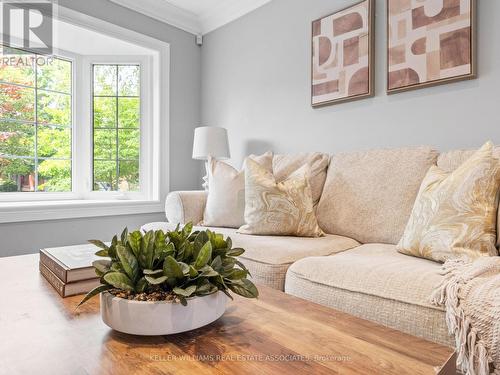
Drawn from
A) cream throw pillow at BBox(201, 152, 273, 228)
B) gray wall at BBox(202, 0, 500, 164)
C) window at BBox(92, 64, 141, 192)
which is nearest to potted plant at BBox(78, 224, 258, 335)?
cream throw pillow at BBox(201, 152, 273, 228)

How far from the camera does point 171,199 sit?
237cm

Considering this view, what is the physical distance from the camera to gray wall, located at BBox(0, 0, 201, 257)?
2496 mm

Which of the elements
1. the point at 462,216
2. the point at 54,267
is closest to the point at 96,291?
the point at 54,267

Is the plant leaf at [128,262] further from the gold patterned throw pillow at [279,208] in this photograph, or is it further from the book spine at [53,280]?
the gold patterned throw pillow at [279,208]

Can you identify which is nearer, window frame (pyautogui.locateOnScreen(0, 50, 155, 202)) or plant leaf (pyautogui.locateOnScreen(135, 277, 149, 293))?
plant leaf (pyautogui.locateOnScreen(135, 277, 149, 293))

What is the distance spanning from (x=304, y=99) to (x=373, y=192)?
3.61ft

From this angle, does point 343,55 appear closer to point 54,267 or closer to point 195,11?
point 195,11

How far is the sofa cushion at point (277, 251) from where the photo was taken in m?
1.41

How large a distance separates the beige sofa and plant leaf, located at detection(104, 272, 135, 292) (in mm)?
774

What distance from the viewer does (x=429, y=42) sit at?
195 centimetres

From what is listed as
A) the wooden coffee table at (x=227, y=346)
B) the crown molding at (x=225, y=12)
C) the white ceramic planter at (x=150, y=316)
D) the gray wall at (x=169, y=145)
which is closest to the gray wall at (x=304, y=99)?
the crown molding at (x=225, y=12)

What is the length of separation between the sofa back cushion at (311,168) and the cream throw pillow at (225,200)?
0.86ft

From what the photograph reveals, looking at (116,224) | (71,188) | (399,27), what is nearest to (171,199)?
(116,224)

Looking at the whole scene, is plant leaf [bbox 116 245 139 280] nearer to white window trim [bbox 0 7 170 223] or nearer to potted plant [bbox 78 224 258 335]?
potted plant [bbox 78 224 258 335]
